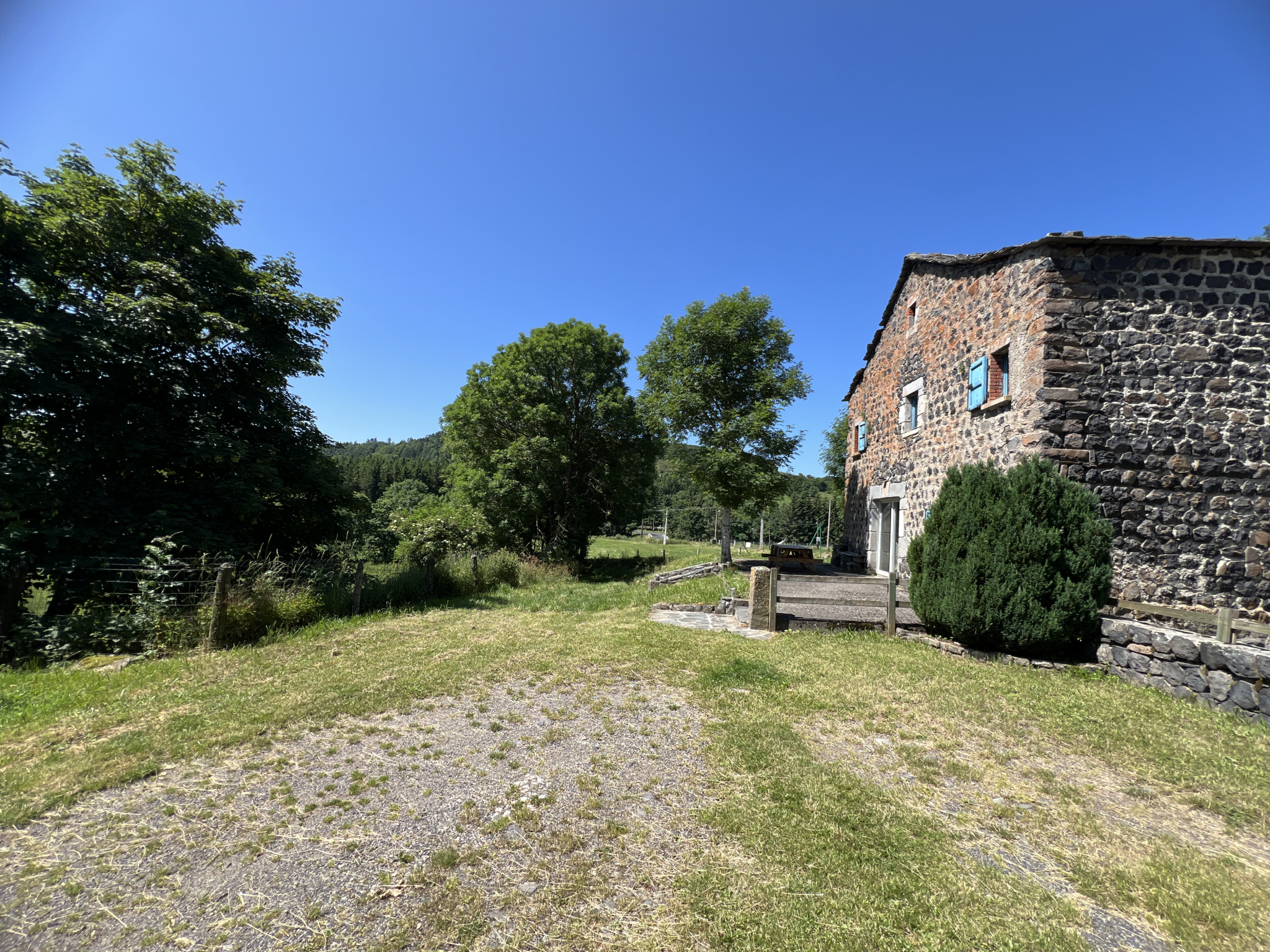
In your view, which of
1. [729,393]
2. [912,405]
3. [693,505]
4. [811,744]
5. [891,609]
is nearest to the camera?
[811,744]

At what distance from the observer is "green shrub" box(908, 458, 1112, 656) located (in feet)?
21.5

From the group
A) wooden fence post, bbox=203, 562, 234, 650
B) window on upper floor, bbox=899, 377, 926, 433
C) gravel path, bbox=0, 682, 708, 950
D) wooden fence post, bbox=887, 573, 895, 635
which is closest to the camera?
gravel path, bbox=0, 682, 708, 950

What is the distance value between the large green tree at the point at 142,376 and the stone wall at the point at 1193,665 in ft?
45.3

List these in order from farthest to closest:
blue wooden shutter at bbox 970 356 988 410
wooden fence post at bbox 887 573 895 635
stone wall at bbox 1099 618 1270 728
Result: blue wooden shutter at bbox 970 356 988 410
wooden fence post at bbox 887 573 895 635
stone wall at bbox 1099 618 1270 728

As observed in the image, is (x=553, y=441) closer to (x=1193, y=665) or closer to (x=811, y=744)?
(x=811, y=744)

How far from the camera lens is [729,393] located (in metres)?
16.7

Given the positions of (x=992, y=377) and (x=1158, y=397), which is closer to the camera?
(x=1158, y=397)

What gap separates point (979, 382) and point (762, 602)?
6079mm

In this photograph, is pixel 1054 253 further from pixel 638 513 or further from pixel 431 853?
pixel 638 513

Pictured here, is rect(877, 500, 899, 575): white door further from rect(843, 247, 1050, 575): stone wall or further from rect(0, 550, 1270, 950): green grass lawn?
rect(0, 550, 1270, 950): green grass lawn

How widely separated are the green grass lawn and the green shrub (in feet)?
1.82

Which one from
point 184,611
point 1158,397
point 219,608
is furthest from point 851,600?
point 184,611

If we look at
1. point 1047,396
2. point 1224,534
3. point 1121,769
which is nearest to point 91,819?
point 1121,769

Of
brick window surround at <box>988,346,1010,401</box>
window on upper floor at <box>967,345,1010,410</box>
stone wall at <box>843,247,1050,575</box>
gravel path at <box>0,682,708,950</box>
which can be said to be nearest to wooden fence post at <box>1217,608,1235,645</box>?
stone wall at <box>843,247,1050,575</box>
